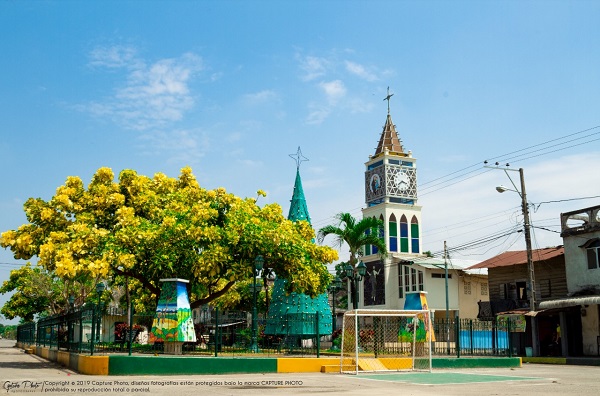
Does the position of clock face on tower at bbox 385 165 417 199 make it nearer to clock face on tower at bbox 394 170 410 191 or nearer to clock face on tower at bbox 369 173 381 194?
clock face on tower at bbox 394 170 410 191

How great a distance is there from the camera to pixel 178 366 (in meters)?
16.6

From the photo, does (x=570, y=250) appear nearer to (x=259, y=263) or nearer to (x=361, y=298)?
(x=259, y=263)

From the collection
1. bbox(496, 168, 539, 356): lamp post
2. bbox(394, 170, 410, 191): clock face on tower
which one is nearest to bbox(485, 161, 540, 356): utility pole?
bbox(496, 168, 539, 356): lamp post

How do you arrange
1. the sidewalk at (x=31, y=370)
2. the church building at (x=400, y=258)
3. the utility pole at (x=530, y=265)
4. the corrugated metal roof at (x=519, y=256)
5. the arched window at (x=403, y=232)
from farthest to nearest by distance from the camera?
the arched window at (x=403, y=232) → the church building at (x=400, y=258) → the corrugated metal roof at (x=519, y=256) → the utility pole at (x=530, y=265) → the sidewalk at (x=31, y=370)

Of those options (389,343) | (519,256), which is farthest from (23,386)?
(519,256)

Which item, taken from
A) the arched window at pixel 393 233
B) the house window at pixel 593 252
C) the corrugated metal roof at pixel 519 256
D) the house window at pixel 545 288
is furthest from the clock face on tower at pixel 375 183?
the house window at pixel 593 252

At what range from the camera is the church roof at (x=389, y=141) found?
6844 centimetres

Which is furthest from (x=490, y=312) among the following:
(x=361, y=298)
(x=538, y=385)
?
(x=538, y=385)

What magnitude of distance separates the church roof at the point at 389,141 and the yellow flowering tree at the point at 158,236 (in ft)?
146

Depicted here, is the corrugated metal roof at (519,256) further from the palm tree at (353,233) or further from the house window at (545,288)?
the palm tree at (353,233)

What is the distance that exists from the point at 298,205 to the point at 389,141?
42473 mm

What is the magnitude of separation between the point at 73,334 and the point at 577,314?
2543cm

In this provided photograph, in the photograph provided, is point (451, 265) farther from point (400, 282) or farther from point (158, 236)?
point (158, 236)

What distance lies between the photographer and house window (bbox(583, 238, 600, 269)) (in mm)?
31609
